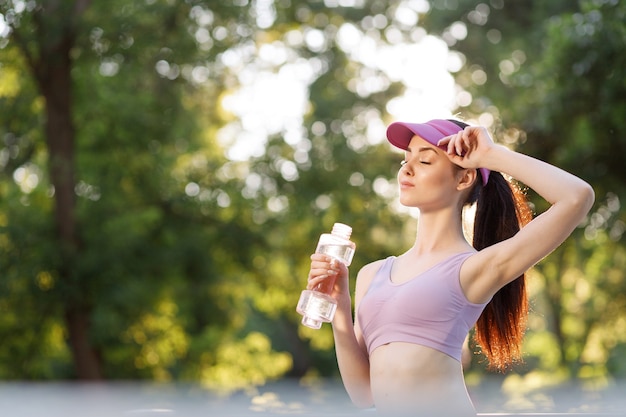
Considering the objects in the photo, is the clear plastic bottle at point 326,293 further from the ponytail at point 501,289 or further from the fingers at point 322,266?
the ponytail at point 501,289

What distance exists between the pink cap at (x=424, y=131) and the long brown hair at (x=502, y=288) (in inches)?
2.3

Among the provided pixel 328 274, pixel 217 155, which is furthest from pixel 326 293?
pixel 217 155

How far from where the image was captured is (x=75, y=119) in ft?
49.3

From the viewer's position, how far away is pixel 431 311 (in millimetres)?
2469

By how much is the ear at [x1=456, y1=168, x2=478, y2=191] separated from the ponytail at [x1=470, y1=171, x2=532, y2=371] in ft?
0.19

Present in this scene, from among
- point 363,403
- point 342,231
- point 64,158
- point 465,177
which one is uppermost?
point 64,158

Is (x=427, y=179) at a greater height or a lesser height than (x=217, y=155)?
lesser

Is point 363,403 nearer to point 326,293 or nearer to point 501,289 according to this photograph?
point 326,293

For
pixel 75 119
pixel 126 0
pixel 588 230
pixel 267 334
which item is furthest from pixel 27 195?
pixel 267 334

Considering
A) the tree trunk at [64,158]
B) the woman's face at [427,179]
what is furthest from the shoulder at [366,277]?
the tree trunk at [64,158]

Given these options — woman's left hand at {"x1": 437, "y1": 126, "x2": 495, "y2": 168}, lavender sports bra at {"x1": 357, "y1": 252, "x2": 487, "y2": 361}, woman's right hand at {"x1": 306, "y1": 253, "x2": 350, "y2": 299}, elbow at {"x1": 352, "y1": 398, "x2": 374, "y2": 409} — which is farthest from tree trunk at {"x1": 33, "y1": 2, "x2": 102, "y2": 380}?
woman's left hand at {"x1": 437, "y1": 126, "x2": 495, "y2": 168}

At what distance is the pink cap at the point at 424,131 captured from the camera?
8.52 feet

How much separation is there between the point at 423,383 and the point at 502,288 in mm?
417

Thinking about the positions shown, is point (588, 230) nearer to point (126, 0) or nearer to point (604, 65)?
point (604, 65)
